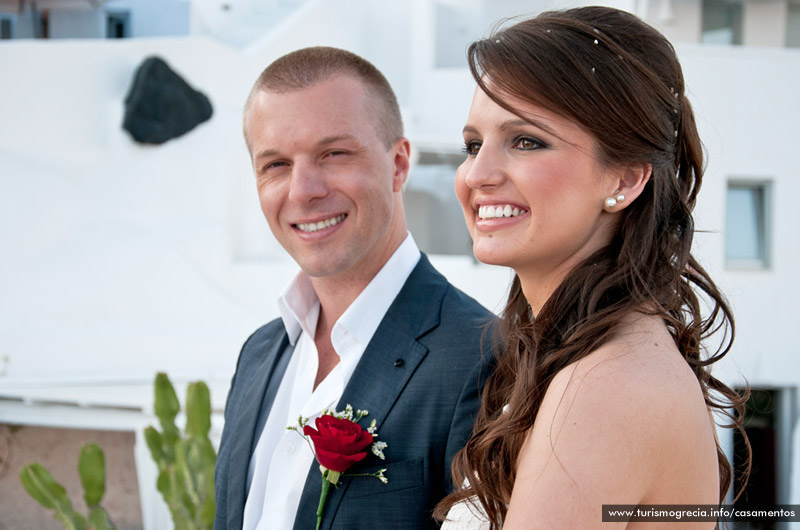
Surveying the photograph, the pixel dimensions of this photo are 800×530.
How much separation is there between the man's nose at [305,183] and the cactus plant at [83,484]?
3.68 m

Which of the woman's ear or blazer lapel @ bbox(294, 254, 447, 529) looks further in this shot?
blazer lapel @ bbox(294, 254, 447, 529)

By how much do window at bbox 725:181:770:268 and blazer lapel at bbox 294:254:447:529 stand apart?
608cm

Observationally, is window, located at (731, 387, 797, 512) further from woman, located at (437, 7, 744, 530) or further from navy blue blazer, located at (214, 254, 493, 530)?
woman, located at (437, 7, 744, 530)

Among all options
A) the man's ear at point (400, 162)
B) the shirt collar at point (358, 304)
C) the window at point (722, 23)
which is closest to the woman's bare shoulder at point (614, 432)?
the shirt collar at point (358, 304)

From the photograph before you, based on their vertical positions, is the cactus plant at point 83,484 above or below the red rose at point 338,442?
below

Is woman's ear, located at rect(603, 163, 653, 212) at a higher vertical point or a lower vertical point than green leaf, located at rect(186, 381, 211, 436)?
higher

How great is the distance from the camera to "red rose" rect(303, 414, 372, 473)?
184 centimetres

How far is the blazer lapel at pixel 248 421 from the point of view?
2.25 meters

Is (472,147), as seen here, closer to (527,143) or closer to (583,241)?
(527,143)

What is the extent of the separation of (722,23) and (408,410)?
23.3 feet

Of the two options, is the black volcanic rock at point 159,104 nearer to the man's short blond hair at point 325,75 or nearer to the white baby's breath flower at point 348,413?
the man's short blond hair at point 325,75

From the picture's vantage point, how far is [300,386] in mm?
2322

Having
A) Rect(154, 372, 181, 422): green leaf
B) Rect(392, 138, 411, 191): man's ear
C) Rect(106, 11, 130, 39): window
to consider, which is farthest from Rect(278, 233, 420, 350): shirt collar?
Rect(106, 11, 130, 39): window

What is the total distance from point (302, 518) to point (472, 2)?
9326 millimetres
